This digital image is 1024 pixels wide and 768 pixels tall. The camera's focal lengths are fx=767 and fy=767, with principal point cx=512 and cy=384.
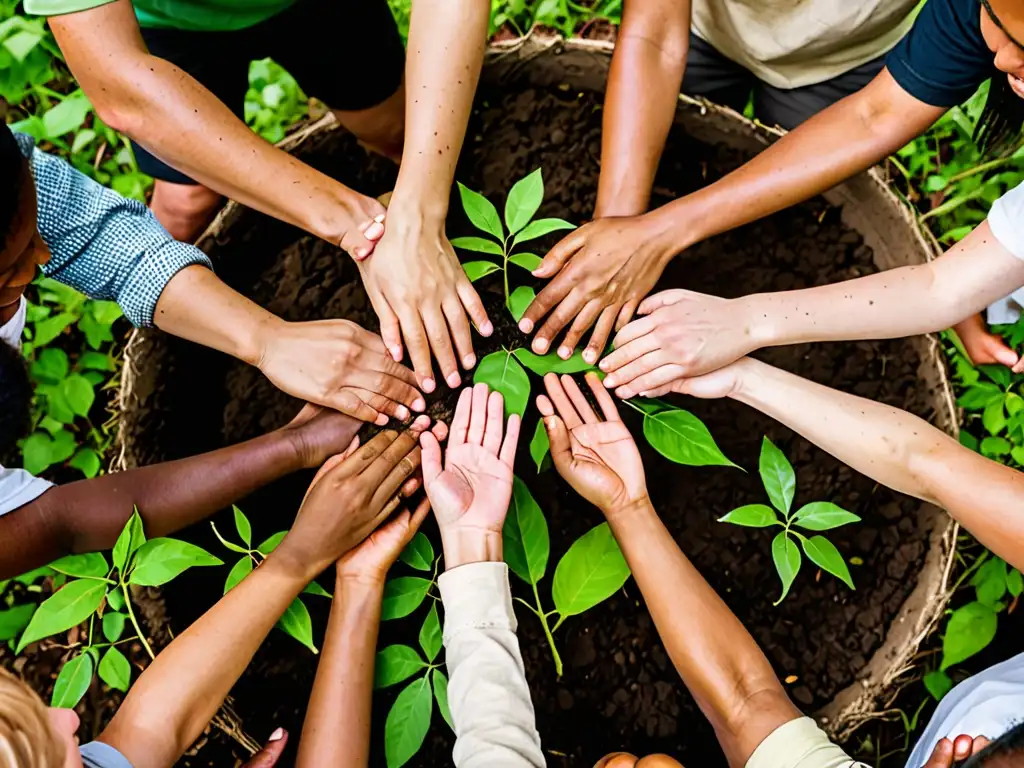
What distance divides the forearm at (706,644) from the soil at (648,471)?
0.43 ft

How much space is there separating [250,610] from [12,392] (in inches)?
16.2

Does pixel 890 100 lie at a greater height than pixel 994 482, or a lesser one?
greater

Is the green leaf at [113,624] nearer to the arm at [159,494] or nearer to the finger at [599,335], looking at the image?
the arm at [159,494]

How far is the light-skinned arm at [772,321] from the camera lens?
3.04ft

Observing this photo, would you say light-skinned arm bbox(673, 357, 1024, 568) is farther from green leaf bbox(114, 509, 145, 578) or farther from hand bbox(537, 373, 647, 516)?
green leaf bbox(114, 509, 145, 578)

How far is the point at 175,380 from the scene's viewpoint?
1.07 meters

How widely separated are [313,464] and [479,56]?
56 centimetres

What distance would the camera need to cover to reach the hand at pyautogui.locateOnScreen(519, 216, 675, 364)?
97 cm

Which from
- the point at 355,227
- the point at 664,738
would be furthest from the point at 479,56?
the point at 664,738

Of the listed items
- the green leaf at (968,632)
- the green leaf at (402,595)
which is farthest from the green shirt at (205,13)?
the green leaf at (968,632)

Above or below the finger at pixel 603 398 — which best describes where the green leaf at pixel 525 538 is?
below

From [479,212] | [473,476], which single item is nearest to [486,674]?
[473,476]

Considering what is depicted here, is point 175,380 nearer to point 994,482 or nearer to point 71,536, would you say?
point 71,536

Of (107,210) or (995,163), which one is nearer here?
(107,210)
